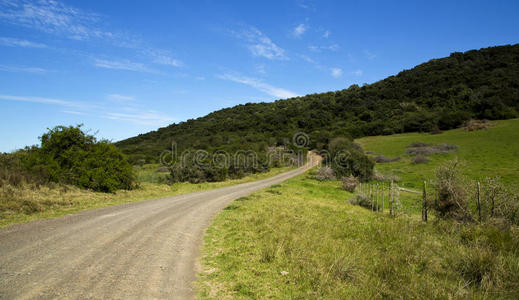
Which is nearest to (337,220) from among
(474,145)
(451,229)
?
(451,229)

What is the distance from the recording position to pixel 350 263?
5617mm

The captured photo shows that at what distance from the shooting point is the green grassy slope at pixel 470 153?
2747 cm

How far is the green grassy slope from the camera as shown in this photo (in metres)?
27.5

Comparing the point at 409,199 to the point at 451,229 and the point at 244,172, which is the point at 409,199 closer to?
the point at 451,229

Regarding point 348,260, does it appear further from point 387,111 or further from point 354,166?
point 387,111

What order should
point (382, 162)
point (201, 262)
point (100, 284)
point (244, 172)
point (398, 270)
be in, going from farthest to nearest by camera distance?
point (382, 162) < point (244, 172) < point (201, 262) < point (398, 270) < point (100, 284)

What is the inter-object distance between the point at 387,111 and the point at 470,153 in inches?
1792

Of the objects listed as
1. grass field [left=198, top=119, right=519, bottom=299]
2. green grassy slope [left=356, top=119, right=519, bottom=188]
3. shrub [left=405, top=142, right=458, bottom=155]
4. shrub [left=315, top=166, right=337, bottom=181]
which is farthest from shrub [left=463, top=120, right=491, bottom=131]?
grass field [left=198, top=119, right=519, bottom=299]

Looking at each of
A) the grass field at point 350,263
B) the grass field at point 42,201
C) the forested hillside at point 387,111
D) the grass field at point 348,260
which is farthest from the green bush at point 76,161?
the forested hillside at point 387,111

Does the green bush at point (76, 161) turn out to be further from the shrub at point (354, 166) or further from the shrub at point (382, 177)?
the shrub at point (382, 177)

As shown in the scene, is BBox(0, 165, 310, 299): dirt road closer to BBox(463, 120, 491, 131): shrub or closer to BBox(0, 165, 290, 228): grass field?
BBox(0, 165, 290, 228): grass field

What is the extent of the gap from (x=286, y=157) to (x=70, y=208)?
50706 millimetres

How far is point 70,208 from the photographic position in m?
11.4

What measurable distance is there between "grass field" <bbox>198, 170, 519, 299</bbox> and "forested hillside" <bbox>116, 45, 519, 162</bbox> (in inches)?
1793
